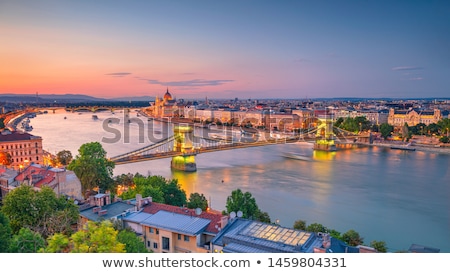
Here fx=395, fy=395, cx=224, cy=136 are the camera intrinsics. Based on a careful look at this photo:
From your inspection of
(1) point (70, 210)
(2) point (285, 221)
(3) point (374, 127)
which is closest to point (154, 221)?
(1) point (70, 210)

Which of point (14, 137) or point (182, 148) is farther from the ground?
point (14, 137)

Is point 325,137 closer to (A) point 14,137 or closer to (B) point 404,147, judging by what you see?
(B) point 404,147

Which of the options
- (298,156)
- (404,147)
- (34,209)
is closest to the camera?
(34,209)

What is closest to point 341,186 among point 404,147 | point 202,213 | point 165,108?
point 202,213

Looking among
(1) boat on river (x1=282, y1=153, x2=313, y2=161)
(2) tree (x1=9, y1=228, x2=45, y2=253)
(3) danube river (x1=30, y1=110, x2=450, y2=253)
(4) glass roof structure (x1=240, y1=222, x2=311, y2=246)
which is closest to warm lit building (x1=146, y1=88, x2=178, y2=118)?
(3) danube river (x1=30, y1=110, x2=450, y2=253)

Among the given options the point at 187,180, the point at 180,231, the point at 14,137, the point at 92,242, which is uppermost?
the point at 92,242

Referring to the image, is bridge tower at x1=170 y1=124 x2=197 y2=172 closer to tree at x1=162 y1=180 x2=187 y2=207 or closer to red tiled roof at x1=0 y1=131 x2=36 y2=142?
red tiled roof at x1=0 y1=131 x2=36 y2=142
